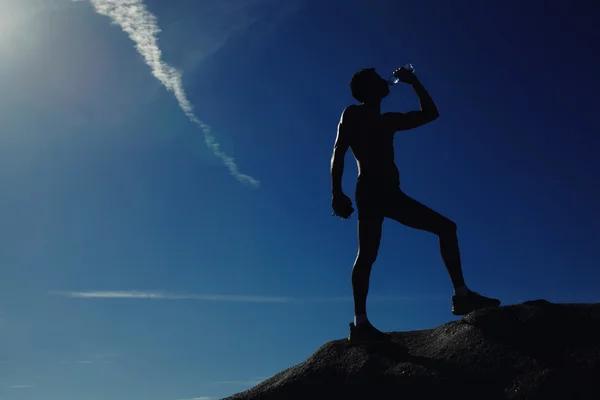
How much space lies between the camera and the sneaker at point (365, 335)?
21.7ft

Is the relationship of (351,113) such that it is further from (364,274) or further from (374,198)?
(364,274)

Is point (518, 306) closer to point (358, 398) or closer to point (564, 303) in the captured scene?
point (564, 303)

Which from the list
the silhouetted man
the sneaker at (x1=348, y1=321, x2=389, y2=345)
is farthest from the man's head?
the sneaker at (x1=348, y1=321, x2=389, y2=345)

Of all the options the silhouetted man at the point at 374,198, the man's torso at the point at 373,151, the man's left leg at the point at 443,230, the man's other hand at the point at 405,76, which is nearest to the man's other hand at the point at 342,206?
the silhouetted man at the point at 374,198

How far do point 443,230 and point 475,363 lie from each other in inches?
67.6

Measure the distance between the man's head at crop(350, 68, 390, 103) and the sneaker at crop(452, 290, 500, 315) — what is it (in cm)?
279

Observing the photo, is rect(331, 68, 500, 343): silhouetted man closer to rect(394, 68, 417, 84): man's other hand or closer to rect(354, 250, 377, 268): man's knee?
rect(354, 250, 377, 268): man's knee

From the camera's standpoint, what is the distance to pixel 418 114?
24.4 ft

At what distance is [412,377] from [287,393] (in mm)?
1561

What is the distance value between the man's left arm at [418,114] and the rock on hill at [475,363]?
2.61 metres

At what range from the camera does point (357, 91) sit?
24.2ft

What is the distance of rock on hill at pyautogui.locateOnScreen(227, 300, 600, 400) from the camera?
16.7ft

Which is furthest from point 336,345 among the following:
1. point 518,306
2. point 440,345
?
point 518,306

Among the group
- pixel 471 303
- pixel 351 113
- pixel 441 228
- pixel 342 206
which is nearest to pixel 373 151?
pixel 351 113
